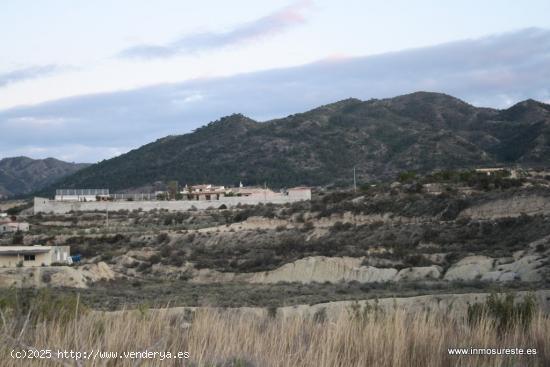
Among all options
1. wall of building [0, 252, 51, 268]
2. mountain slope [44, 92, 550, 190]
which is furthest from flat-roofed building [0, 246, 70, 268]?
mountain slope [44, 92, 550, 190]

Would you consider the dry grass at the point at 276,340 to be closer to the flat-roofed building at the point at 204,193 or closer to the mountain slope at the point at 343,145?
the flat-roofed building at the point at 204,193

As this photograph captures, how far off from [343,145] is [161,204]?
2265 inches

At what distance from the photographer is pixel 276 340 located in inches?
325

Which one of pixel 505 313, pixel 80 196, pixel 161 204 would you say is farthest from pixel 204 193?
pixel 505 313

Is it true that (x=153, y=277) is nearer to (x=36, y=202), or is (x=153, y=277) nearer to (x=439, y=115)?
(x=36, y=202)

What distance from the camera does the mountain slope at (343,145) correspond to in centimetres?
12975

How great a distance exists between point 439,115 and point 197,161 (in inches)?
2266

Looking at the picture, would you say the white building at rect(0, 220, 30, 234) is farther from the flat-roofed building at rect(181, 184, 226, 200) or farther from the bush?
the bush

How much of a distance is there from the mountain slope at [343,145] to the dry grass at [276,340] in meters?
110

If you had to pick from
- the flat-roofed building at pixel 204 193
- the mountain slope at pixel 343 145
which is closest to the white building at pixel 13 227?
the flat-roofed building at pixel 204 193

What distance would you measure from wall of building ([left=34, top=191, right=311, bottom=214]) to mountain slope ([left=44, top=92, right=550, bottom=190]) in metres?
35.0

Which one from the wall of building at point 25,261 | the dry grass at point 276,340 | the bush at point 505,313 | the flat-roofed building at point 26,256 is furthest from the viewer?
the flat-roofed building at point 26,256

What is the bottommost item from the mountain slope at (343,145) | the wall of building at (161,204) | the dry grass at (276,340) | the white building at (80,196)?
the wall of building at (161,204)

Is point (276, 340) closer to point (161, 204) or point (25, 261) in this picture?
point (25, 261)
